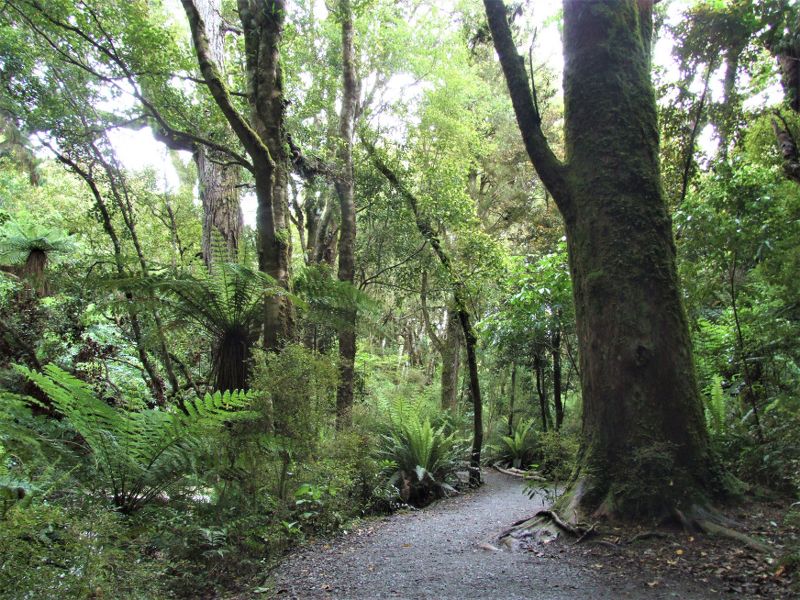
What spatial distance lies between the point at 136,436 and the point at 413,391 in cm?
653

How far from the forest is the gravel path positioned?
0.03 meters

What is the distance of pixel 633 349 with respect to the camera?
3543 millimetres

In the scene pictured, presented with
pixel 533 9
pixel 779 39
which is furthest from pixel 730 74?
pixel 533 9

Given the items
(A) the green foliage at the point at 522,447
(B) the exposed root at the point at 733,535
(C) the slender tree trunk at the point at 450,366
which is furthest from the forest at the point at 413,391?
(C) the slender tree trunk at the point at 450,366

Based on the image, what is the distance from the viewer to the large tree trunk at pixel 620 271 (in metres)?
3.39

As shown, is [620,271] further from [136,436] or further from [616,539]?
[136,436]

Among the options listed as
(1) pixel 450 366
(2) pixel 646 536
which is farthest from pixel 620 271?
(1) pixel 450 366

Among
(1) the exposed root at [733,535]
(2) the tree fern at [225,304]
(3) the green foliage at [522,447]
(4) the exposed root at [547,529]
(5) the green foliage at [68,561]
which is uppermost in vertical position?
(2) the tree fern at [225,304]

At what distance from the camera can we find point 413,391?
375 inches

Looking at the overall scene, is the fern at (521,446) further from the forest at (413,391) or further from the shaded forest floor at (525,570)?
the shaded forest floor at (525,570)

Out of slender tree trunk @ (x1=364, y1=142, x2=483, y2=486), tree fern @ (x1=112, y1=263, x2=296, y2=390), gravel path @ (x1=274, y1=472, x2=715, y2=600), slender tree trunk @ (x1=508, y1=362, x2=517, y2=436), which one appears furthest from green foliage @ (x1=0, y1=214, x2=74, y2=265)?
slender tree trunk @ (x1=508, y1=362, x2=517, y2=436)

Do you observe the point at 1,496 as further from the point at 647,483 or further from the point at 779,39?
the point at 779,39

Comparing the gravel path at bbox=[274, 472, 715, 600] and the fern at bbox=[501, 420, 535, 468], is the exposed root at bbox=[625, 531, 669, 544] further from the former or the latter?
the fern at bbox=[501, 420, 535, 468]

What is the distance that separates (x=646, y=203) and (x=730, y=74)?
6.32m
